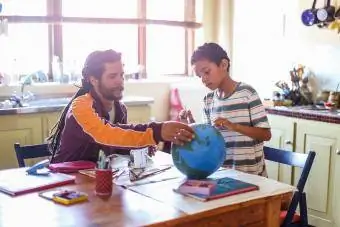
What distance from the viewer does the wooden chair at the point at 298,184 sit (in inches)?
81.6

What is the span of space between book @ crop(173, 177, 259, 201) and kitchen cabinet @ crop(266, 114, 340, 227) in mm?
1624

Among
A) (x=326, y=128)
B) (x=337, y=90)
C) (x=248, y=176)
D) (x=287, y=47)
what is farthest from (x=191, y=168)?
(x=287, y=47)

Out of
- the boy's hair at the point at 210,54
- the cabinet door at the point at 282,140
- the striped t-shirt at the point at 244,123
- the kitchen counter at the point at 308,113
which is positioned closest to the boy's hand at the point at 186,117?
the striped t-shirt at the point at 244,123

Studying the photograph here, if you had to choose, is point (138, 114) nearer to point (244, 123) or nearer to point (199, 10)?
point (199, 10)

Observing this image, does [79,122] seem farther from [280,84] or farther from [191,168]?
[280,84]

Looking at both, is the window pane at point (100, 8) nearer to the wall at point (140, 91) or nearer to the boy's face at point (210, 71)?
the wall at point (140, 91)

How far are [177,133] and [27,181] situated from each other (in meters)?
0.59

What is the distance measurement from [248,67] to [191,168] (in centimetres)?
284

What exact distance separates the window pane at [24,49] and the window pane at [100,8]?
27 cm

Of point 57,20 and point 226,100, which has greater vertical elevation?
point 57,20

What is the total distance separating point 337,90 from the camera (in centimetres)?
376

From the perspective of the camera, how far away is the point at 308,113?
3428 mm

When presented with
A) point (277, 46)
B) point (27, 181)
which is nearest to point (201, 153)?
point (27, 181)

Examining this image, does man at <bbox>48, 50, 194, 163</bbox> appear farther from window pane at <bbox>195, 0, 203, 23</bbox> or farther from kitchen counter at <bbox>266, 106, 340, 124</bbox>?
window pane at <bbox>195, 0, 203, 23</bbox>
